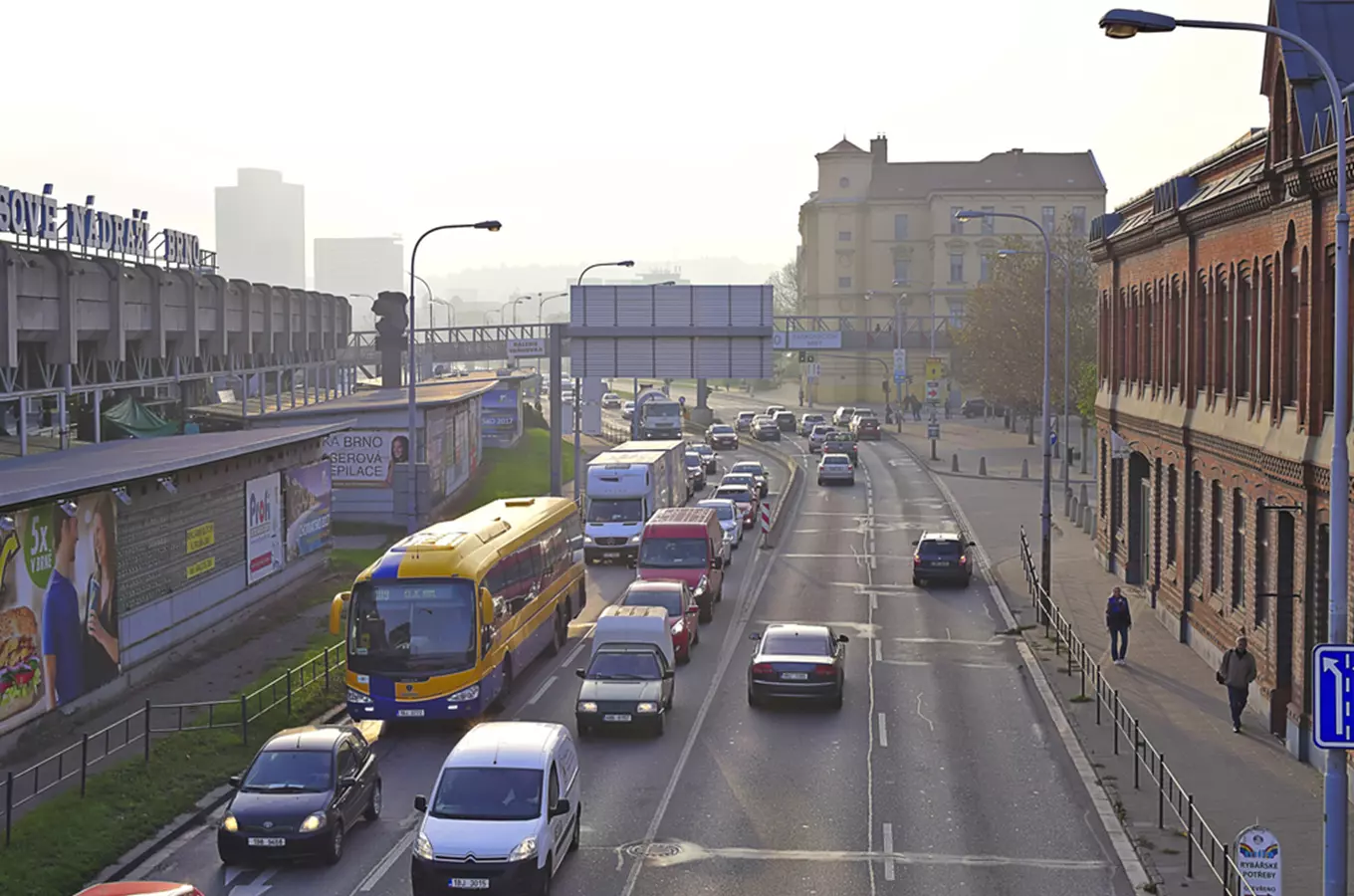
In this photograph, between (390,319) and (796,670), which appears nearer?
(796,670)

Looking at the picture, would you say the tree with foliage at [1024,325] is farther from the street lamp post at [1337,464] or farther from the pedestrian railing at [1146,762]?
the street lamp post at [1337,464]

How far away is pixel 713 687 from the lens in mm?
31391

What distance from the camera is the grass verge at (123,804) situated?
731 inches

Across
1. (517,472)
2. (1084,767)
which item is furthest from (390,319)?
(1084,767)

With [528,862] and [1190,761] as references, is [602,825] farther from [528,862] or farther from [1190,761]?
[1190,761]

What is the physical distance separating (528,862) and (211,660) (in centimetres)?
1731

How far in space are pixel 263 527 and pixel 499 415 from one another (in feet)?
178

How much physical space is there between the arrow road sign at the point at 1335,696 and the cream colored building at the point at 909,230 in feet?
397

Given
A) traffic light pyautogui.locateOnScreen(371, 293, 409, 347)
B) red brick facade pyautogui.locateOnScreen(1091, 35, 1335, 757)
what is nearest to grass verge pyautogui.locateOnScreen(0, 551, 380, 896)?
red brick facade pyautogui.locateOnScreen(1091, 35, 1335, 757)

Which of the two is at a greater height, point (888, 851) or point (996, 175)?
point (996, 175)

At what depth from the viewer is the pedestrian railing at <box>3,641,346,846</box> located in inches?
856

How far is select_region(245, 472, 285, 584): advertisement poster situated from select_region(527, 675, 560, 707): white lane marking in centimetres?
1052

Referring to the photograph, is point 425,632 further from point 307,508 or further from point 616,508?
point 616,508

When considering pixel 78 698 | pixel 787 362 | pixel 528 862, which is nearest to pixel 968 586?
pixel 78 698
